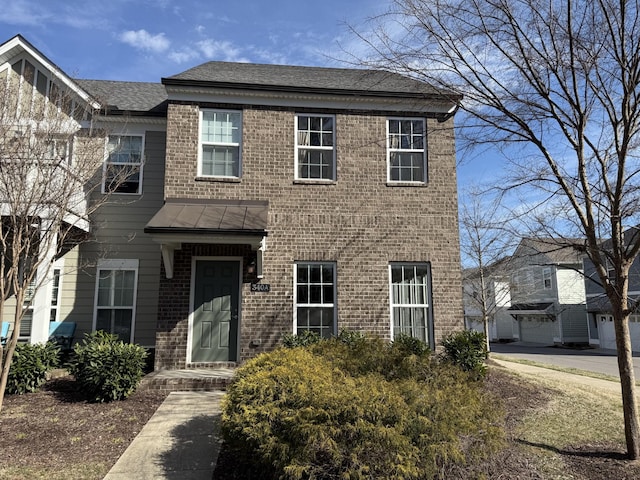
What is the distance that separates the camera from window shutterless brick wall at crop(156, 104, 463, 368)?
9383 millimetres

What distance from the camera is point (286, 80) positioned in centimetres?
1087

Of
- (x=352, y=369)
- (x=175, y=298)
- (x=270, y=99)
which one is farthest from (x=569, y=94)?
(x=175, y=298)

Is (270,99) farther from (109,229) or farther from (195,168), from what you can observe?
(109,229)

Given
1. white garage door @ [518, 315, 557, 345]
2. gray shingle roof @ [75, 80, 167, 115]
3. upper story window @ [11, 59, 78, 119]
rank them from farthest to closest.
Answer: white garage door @ [518, 315, 557, 345]
gray shingle roof @ [75, 80, 167, 115]
upper story window @ [11, 59, 78, 119]

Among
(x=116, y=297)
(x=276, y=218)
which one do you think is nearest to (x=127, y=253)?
(x=116, y=297)

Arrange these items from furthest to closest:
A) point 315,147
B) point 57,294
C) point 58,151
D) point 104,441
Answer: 1. point 57,294
2. point 315,147
3. point 58,151
4. point 104,441

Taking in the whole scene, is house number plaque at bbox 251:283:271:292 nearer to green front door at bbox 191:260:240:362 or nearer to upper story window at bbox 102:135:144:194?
green front door at bbox 191:260:240:362

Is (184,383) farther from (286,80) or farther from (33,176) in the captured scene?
(286,80)

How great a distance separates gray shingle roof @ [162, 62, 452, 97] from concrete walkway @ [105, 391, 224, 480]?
682 centimetres

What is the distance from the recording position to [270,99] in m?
10.1

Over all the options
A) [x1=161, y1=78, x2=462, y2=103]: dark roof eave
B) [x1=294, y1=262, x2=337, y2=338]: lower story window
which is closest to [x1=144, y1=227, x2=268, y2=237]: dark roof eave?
[x1=294, y1=262, x2=337, y2=338]: lower story window

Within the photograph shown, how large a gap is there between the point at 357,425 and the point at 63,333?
29.8 ft

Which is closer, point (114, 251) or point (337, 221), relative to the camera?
point (337, 221)

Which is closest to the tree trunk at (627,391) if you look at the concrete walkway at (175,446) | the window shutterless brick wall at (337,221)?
the window shutterless brick wall at (337,221)
